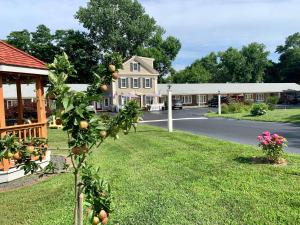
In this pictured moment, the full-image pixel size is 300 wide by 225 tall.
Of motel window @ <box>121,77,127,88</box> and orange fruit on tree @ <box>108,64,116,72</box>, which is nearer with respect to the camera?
orange fruit on tree @ <box>108,64,116,72</box>

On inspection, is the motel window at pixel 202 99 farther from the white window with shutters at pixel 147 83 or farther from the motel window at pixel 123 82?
the motel window at pixel 123 82

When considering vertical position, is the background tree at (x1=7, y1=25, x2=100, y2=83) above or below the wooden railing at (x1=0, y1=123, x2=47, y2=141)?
above

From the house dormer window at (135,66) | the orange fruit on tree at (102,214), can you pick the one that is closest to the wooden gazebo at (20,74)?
the orange fruit on tree at (102,214)

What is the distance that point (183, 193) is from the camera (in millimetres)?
7121

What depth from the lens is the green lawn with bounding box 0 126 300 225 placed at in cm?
589

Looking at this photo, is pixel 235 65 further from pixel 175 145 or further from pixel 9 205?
pixel 9 205

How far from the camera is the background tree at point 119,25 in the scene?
68.1 meters

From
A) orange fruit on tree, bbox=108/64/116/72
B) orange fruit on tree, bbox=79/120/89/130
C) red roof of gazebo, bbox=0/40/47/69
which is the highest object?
red roof of gazebo, bbox=0/40/47/69

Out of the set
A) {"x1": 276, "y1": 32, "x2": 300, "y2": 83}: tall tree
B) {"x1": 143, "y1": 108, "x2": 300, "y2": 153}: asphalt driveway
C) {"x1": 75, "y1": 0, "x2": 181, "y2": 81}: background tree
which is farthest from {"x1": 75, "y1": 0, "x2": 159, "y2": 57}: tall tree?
{"x1": 143, "y1": 108, "x2": 300, "y2": 153}: asphalt driveway

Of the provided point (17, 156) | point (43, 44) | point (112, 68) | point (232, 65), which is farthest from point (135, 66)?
point (112, 68)

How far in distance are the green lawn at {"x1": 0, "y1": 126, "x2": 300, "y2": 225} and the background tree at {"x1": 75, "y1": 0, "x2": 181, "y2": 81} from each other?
2304 inches

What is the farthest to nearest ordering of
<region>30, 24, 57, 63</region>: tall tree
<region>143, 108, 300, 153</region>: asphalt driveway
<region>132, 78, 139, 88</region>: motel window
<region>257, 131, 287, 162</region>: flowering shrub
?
<region>30, 24, 57, 63</region>: tall tree, <region>132, 78, 139, 88</region>: motel window, <region>143, 108, 300, 153</region>: asphalt driveway, <region>257, 131, 287, 162</region>: flowering shrub

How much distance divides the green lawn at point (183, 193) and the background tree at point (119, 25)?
58522 mm

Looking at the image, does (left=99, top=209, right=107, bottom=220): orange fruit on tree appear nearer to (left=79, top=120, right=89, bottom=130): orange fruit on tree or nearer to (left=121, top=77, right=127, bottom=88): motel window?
(left=79, top=120, right=89, bottom=130): orange fruit on tree
